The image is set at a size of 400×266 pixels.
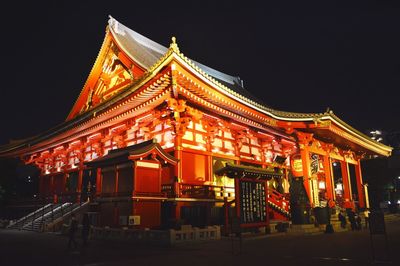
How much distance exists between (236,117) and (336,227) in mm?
8871

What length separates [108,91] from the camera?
22859mm

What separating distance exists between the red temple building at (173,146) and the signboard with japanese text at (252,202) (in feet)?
0.40

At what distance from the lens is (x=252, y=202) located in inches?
588

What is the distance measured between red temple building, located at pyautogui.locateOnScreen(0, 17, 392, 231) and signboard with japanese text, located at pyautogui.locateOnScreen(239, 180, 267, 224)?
122 millimetres

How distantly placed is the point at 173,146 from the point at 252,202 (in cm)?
534

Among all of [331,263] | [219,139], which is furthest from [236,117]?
[331,263]

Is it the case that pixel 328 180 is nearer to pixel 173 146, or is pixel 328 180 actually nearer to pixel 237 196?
pixel 237 196

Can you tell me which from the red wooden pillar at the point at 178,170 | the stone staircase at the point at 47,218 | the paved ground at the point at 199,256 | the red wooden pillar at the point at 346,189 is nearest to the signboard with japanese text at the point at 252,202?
the red wooden pillar at the point at 178,170

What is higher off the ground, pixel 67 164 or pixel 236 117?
pixel 236 117

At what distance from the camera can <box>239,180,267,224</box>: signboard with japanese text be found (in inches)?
571

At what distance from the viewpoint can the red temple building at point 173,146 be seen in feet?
45.4

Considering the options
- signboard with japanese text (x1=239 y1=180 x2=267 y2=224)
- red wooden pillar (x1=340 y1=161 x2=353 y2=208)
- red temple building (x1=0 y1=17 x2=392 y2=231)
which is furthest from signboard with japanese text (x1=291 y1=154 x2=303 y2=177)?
red wooden pillar (x1=340 y1=161 x2=353 y2=208)

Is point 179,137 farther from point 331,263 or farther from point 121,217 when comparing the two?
point 331,263

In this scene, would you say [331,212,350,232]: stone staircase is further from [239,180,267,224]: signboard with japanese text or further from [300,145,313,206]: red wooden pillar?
[239,180,267,224]: signboard with japanese text
